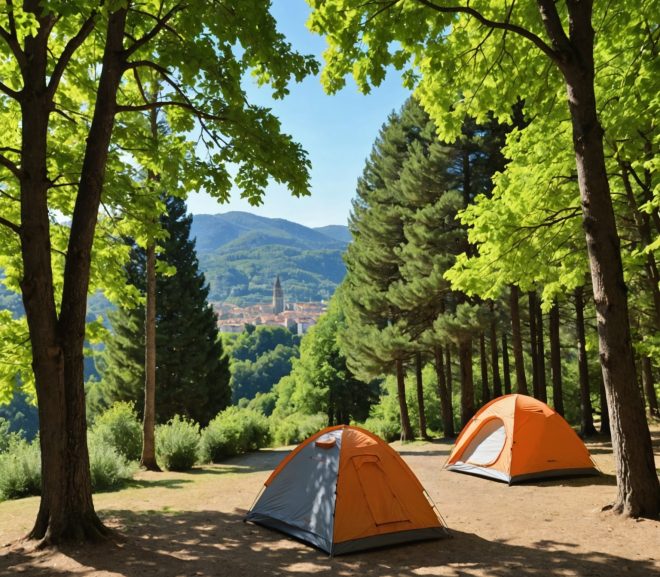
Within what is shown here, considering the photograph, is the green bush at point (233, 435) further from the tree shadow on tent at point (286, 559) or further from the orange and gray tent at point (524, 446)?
the tree shadow on tent at point (286, 559)

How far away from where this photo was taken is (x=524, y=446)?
33.2 feet

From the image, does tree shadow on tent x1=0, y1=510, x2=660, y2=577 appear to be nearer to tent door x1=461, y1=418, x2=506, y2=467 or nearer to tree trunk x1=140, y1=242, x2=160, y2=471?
tent door x1=461, y1=418, x2=506, y2=467

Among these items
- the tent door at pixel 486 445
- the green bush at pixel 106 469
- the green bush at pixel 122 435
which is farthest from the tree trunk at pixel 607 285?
the green bush at pixel 122 435

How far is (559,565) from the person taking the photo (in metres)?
5.25

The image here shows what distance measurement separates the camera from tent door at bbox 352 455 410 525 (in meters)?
6.44

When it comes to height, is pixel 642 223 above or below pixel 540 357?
above

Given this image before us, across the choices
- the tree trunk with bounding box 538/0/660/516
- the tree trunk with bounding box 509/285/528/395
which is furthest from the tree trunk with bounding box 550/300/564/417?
the tree trunk with bounding box 538/0/660/516

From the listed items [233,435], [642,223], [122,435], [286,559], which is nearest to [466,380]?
[233,435]

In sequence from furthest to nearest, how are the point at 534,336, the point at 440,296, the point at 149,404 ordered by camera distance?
1. the point at 440,296
2. the point at 534,336
3. the point at 149,404

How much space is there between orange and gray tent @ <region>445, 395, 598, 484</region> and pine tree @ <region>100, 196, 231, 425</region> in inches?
762

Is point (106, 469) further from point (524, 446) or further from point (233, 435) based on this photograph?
point (524, 446)

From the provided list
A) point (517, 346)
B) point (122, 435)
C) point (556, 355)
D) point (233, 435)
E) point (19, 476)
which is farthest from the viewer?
point (556, 355)

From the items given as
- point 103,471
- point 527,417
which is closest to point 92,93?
point 103,471

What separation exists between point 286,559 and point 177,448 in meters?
8.26
